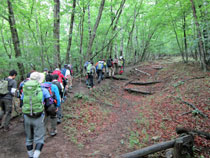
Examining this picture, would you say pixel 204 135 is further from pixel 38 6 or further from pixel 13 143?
pixel 38 6

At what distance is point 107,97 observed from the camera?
36.0ft

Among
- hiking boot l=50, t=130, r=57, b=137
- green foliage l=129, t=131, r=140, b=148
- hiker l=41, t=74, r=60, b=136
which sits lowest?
green foliage l=129, t=131, r=140, b=148

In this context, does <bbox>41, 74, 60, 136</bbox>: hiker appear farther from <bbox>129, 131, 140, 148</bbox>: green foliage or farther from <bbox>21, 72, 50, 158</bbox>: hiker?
<bbox>129, 131, 140, 148</bbox>: green foliage

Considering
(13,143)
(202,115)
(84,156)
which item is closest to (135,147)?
(84,156)

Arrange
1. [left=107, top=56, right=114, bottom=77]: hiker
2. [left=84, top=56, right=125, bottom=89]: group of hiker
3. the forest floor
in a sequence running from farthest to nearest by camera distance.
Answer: [left=107, top=56, right=114, bottom=77]: hiker < [left=84, top=56, right=125, bottom=89]: group of hiker < the forest floor

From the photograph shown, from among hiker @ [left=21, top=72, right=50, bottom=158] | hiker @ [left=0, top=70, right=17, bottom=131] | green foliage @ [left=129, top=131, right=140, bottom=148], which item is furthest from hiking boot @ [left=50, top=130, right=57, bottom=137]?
green foliage @ [left=129, top=131, right=140, bottom=148]

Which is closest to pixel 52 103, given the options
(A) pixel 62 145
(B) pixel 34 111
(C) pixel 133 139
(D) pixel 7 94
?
(B) pixel 34 111

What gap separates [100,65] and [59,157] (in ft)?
30.5

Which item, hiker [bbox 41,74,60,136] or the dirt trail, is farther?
the dirt trail

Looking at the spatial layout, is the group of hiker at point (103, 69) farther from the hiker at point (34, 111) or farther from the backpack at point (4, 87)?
the hiker at point (34, 111)

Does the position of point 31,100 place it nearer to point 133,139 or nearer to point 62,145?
point 62,145

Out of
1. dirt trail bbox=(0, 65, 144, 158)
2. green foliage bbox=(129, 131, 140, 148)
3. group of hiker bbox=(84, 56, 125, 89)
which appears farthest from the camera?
group of hiker bbox=(84, 56, 125, 89)

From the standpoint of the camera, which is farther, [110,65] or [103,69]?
[103,69]

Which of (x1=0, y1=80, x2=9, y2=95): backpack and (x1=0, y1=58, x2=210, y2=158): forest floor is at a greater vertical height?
(x1=0, y1=80, x2=9, y2=95): backpack
